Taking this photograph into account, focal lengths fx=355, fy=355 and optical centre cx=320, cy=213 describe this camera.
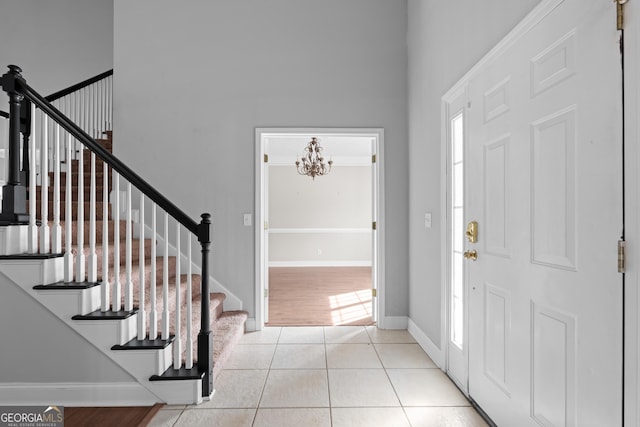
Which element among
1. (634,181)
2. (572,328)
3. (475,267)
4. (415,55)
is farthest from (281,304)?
(634,181)

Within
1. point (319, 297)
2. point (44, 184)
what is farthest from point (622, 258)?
point (319, 297)

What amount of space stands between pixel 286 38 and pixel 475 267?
9.41 feet

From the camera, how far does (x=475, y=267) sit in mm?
2135

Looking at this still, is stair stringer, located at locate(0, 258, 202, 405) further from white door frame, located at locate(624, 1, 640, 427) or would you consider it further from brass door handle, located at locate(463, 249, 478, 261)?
white door frame, located at locate(624, 1, 640, 427)

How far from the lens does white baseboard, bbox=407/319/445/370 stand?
105 inches

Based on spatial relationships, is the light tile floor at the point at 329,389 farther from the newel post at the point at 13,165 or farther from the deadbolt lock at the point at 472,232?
the newel post at the point at 13,165

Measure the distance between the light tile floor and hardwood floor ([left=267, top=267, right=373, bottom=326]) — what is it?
64 cm

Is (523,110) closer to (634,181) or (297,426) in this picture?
(634,181)

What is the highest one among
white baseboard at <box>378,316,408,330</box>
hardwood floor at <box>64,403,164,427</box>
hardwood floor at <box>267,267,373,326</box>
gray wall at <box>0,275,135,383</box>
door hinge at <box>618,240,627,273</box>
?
door hinge at <box>618,240,627,273</box>

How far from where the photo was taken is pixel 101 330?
212cm

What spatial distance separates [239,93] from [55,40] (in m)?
3.61

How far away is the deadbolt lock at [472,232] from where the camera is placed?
2.11m

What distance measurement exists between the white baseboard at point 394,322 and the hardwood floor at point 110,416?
2164 mm

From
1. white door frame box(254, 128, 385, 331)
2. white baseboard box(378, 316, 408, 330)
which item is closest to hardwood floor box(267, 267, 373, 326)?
white baseboard box(378, 316, 408, 330)
